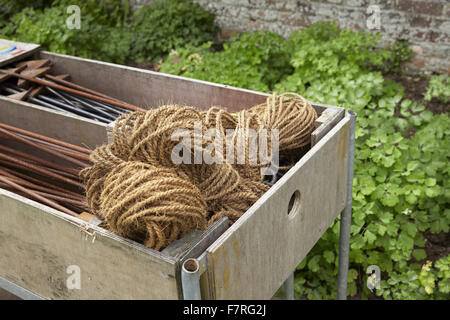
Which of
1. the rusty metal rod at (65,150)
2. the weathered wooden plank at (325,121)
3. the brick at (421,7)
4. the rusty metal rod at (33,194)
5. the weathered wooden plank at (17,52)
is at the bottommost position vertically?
the rusty metal rod at (33,194)

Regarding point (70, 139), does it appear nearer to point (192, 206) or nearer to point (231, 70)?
point (192, 206)

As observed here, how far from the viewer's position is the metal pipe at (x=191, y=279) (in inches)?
50.4

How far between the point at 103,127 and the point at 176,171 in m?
0.65

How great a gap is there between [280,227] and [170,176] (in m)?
0.48

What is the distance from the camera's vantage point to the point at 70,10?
576 cm

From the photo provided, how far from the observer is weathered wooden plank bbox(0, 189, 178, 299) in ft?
4.58

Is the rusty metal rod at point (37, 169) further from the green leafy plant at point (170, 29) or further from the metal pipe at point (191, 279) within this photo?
the green leafy plant at point (170, 29)

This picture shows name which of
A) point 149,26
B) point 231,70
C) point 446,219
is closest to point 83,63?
point 231,70

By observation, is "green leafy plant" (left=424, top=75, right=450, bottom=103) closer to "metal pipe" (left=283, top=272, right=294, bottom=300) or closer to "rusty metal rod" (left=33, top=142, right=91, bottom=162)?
"metal pipe" (left=283, top=272, right=294, bottom=300)

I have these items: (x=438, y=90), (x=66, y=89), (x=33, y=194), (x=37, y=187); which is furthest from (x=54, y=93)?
(x=438, y=90)

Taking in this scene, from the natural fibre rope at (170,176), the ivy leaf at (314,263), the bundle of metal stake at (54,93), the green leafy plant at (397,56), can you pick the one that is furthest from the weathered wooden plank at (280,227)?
the green leafy plant at (397,56)

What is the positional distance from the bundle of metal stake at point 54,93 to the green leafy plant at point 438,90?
293cm

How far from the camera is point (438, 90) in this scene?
4.30 metres
